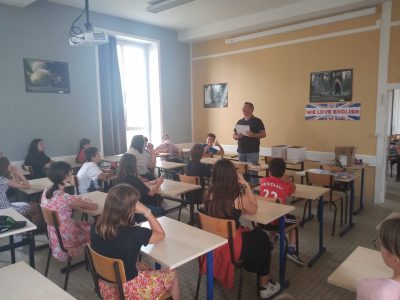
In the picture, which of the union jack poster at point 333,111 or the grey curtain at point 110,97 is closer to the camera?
the union jack poster at point 333,111

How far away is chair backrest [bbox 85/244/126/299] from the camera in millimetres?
1740

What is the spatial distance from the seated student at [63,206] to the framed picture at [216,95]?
16.3ft

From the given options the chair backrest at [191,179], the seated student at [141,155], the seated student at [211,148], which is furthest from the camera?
the seated student at [211,148]

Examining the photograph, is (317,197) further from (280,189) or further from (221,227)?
(221,227)

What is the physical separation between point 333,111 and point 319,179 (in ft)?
6.34

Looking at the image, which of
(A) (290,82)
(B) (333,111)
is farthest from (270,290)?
(A) (290,82)

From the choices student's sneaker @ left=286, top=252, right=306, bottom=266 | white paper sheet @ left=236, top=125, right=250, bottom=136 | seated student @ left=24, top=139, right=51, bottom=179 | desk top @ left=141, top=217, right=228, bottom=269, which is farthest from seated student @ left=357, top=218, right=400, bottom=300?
seated student @ left=24, top=139, right=51, bottom=179

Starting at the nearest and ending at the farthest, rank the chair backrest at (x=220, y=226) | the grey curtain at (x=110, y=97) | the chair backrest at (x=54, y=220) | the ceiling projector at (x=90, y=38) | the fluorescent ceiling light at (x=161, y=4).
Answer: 1. the chair backrest at (x=220, y=226)
2. the chair backrest at (x=54, y=220)
3. the ceiling projector at (x=90, y=38)
4. the fluorescent ceiling light at (x=161, y=4)
5. the grey curtain at (x=110, y=97)

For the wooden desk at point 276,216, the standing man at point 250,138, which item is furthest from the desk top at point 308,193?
the standing man at point 250,138

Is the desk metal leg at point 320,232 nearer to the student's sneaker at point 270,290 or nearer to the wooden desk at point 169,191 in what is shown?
the student's sneaker at point 270,290

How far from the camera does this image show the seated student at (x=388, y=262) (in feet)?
4.20

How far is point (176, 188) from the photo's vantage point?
3.69 meters

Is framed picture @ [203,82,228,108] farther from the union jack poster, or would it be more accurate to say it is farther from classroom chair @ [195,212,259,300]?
classroom chair @ [195,212,259,300]

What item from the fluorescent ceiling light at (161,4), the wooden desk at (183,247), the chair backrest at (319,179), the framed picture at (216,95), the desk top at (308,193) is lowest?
the chair backrest at (319,179)
